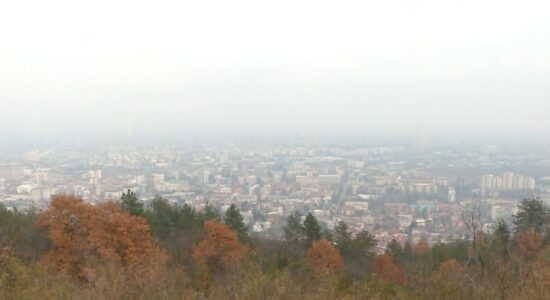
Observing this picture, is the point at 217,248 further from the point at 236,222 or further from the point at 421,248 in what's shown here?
the point at 421,248

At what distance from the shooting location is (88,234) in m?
14.8

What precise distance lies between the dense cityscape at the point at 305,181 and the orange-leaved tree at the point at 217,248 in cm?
661

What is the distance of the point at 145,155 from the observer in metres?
47.2

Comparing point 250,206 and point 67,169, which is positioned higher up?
point 67,169

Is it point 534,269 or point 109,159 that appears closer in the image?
point 534,269

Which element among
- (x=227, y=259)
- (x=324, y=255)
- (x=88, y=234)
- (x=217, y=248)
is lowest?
(x=324, y=255)

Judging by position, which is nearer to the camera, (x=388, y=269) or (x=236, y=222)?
(x=388, y=269)

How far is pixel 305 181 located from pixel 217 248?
25515 mm

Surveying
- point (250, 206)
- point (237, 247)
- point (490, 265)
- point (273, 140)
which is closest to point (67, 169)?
point (250, 206)

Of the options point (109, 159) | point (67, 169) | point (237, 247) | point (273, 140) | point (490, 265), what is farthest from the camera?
point (273, 140)

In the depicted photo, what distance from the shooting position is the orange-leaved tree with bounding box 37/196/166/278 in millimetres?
13773

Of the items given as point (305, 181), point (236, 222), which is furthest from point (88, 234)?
point (305, 181)

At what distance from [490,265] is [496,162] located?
1419 inches

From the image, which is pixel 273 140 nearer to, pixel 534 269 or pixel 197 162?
pixel 197 162
